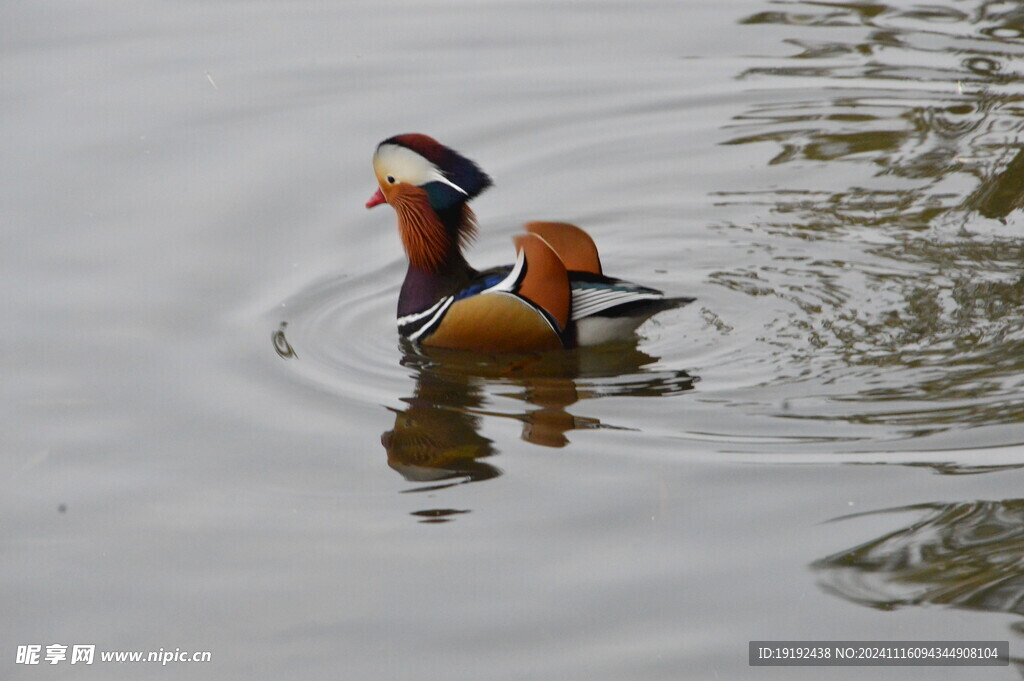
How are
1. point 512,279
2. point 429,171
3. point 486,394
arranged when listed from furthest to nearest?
1. point 429,171
2. point 512,279
3. point 486,394

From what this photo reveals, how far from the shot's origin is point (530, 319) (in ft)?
21.9

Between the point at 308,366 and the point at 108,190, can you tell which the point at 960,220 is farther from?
the point at 108,190

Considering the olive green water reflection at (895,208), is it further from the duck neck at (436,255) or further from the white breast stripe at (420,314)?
the white breast stripe at (420,314)

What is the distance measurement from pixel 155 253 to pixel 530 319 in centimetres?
254

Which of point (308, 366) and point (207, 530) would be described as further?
point (308, 366)

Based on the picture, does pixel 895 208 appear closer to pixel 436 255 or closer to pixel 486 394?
pixel 436 255

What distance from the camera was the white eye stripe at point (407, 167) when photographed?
698 centimetres

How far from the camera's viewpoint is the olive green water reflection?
6.02 metres

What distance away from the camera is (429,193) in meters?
7.12

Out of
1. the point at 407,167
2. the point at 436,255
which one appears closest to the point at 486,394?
the point at 436,255

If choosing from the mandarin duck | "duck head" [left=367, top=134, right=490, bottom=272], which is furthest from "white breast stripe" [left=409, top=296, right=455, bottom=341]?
"duck head" [left=367, top=134, right=490, bottom=272]

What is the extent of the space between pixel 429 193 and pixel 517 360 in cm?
109

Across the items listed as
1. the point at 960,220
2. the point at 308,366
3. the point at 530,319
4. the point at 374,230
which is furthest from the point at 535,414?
the point at 960,220

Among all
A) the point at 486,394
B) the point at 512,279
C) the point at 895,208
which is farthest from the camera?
the point at 895,208
